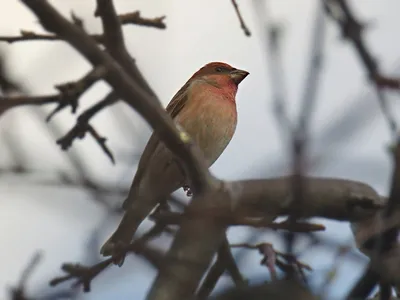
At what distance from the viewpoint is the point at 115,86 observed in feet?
11.2

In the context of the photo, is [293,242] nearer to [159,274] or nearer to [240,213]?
[240,213]

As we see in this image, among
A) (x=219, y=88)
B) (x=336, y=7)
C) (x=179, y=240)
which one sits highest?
(x=336, y=7)

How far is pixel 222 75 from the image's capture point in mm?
9109

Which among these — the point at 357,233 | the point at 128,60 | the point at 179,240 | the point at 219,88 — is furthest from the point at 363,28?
the point at 219,88

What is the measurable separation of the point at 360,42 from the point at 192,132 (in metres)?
5.43

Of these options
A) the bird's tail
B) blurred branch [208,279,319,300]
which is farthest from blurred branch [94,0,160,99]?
the bird's tail

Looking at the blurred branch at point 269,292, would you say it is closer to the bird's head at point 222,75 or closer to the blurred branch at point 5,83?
the blurred branch at point 5,83

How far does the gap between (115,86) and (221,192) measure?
690 mm

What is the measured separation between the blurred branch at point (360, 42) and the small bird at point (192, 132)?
12.0 feet

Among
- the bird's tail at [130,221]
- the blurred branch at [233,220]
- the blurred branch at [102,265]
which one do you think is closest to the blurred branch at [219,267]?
the blurred branch at [102,265]

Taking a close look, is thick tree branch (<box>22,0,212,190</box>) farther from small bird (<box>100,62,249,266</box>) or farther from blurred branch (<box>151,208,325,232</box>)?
small bird (<box>100,62,249,266</box>)

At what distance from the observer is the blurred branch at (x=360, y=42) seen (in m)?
2.36

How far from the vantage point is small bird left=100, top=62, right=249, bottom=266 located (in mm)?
6551

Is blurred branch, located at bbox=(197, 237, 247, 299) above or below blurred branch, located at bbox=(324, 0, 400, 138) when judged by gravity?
below
